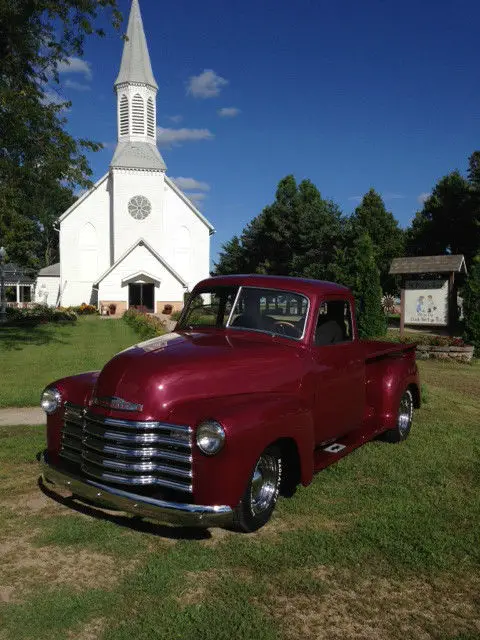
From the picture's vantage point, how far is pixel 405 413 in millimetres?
6617

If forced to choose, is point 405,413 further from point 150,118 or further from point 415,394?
point 150,118

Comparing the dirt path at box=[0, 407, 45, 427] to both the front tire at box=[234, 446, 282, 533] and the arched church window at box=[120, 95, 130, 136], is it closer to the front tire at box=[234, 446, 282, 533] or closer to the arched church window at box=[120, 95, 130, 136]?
the front tire at box=[234, 446, 282, 533]

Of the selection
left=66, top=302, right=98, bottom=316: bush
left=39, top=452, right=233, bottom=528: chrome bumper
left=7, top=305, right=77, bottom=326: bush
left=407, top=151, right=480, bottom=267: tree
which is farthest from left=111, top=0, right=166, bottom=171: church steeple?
left=39, top=452, right=233, bottom=528: chrome bumper

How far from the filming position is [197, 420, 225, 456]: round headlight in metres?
3.31

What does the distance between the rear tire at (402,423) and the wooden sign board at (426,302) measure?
1386 centimetres

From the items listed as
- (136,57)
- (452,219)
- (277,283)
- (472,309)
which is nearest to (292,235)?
(452,219)

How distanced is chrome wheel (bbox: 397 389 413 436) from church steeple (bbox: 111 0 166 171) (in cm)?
3521

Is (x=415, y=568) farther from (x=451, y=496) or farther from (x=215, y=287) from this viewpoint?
(x=215, y=287)

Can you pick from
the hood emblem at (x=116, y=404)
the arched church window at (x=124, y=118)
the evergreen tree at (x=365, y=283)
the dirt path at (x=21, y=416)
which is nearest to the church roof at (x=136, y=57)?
the arched church window at (x=124, y=118)

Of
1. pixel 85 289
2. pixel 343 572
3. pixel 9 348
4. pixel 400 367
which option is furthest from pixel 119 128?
pixel 343 572

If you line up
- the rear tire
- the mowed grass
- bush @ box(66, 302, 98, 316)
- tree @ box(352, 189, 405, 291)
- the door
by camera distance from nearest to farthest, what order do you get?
1. the mowed grass
2. the door
3. the rear tire
4. bush @ box(66, 302, 98, 316)
5. tree @ box(352, 189, 405, 291)

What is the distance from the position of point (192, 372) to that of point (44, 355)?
1131 cm

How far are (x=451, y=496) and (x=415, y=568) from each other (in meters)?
1.46

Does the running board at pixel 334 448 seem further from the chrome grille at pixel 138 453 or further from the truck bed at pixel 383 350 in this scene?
the chrome grille at pixel 138 453
